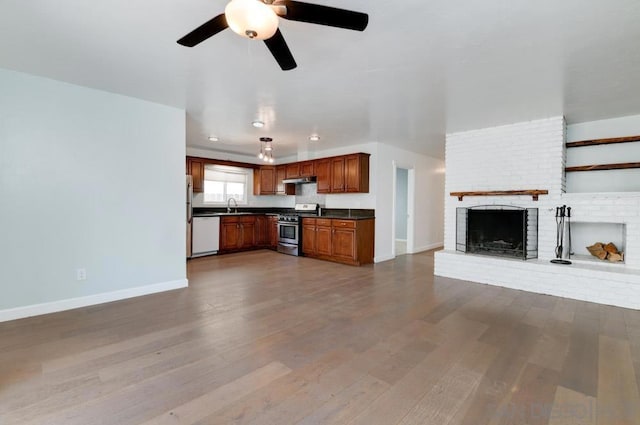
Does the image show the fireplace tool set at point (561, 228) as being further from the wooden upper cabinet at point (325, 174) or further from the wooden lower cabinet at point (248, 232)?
the wooden lower cabinet at point (248, 232)

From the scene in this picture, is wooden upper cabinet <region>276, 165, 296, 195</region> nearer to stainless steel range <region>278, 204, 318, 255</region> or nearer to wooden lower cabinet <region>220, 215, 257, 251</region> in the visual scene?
stainless steel range <region>278, 204, 318, 255</region>

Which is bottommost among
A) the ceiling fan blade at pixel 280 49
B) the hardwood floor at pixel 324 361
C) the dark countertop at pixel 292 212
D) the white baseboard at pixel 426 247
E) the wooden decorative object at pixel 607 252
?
the hardwood floor at pixel 324 361

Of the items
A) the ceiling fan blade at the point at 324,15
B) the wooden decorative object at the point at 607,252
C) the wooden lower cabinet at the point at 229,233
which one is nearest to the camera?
the ceiling fan blade at the point at 324,15

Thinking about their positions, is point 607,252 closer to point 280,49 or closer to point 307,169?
point 280,49

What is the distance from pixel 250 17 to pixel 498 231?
4.67 metres

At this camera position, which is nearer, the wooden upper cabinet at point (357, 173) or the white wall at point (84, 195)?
the white wall at point (84, 195)

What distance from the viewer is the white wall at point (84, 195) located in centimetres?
294

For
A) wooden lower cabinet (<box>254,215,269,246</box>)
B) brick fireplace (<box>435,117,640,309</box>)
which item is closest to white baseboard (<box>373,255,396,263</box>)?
brick fireplace (<box>435,117,640,309</box>)

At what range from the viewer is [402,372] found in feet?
6.70

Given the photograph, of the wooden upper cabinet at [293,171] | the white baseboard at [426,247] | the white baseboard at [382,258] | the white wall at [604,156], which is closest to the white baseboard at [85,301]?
the white baseboard at [382,258]

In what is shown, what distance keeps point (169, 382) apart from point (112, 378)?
1.32 ft

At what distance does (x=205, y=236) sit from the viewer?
636cm

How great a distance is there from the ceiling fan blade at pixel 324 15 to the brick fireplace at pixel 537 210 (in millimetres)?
3932

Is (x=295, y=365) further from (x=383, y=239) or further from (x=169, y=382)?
(x=383, y=239)
